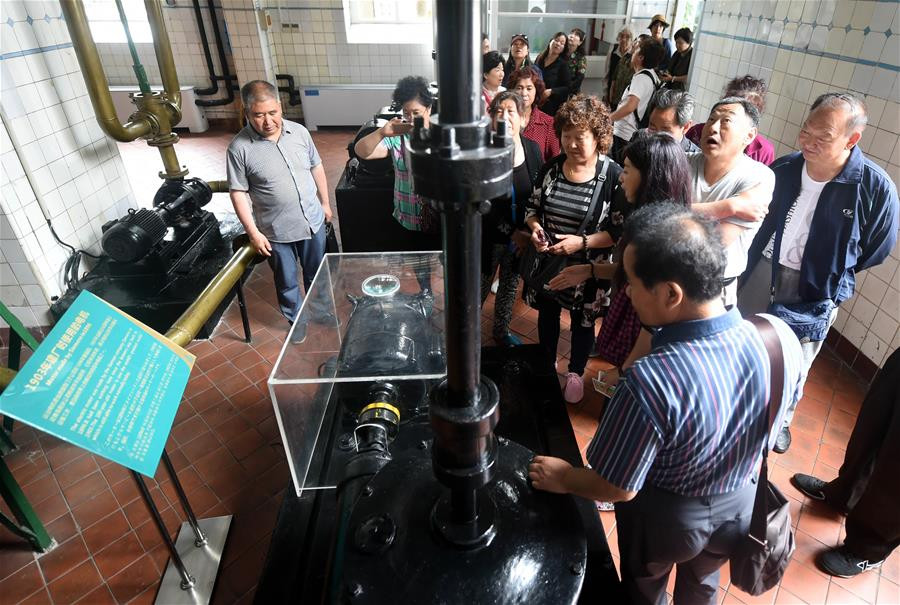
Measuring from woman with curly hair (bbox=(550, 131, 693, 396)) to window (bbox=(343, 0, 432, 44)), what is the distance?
308 inches

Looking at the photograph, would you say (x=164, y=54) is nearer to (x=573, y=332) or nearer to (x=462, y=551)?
(x=573, y=332)

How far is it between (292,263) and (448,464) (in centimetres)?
283

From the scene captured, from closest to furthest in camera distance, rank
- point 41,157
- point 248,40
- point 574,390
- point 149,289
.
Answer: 1. point 574,390
2. point 41,157
3. point 149,289
4. point 248,40

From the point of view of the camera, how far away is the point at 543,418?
2.22m

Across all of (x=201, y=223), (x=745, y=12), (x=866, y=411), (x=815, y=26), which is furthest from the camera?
(x=745, y=12)

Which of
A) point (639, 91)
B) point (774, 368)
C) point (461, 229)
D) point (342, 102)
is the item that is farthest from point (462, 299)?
point (342, 102)

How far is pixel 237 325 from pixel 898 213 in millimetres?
3966

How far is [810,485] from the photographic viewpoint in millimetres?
2549

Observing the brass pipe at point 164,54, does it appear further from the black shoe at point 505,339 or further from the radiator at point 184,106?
the radiator at point 184,106

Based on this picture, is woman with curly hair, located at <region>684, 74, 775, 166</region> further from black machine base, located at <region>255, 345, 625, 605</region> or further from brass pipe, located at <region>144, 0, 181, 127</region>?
brass pipe, located at <region>144, 0, 181, 127</region>

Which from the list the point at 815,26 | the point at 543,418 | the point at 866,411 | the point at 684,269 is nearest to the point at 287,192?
the point at 543,418

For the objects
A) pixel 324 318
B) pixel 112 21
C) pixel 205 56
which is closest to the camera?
pixel 324 318

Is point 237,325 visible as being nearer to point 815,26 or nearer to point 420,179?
point 420,179

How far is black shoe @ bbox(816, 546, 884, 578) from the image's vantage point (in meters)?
2.20
